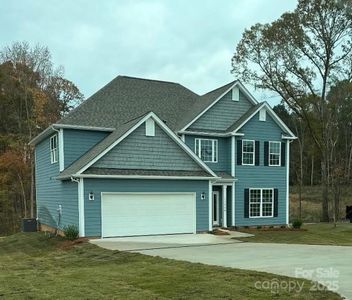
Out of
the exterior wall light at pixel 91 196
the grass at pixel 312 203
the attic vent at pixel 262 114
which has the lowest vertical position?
the grass at pixel 312 203

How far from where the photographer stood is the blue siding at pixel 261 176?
2472cm

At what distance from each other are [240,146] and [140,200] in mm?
7758

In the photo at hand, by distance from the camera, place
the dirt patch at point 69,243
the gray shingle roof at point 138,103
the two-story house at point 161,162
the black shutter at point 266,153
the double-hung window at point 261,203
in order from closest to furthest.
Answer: the dirt patch at point 69,243
the two-story house at point 161,162
the gray shingle roof at point 138,103
the double-hung window at point 261,203
the black shutter at point 266,153

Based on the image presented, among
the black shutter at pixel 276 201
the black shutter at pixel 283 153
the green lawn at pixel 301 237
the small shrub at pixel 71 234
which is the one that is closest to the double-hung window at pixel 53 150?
the small shrub at pixel 71 234

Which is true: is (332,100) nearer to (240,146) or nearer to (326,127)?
(326,127)

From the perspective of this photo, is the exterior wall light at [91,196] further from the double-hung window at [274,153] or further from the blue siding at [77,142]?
the double-hung window at [274,153]

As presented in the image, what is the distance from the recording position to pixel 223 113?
83.8 ft

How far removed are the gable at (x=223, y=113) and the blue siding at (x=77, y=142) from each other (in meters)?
5.58

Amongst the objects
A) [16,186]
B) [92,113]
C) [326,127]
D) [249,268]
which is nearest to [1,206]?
[16,186]

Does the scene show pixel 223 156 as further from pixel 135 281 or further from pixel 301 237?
pixel 135 281

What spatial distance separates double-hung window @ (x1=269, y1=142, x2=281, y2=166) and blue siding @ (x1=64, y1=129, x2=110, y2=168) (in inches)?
397

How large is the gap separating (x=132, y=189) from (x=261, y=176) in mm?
8977

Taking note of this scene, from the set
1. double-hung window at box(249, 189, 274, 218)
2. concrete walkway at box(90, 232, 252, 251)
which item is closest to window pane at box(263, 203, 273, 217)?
double-hung window at box(249, 189, 274, 218)

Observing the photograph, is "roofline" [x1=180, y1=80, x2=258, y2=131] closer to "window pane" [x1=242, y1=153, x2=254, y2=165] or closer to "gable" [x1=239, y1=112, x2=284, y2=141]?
"gable" [x1=239, y1=112, x2=284, y2=141]
